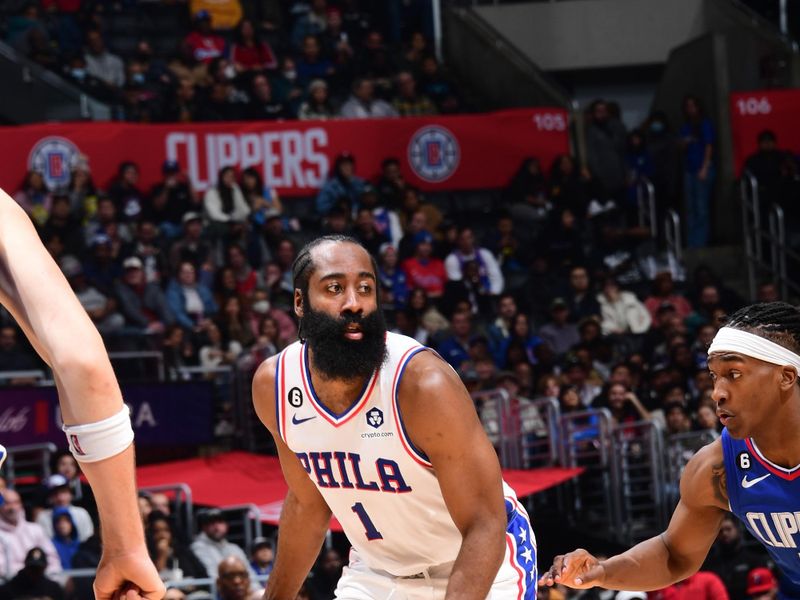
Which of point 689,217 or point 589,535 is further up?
point 689,217

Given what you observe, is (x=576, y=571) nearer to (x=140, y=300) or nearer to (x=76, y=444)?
(x=76, y=444)

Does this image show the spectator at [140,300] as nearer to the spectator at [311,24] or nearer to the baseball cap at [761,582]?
the spectator at [311,24]

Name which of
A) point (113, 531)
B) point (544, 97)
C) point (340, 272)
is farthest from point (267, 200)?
point (113, 531)

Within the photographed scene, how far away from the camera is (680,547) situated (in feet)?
16.8

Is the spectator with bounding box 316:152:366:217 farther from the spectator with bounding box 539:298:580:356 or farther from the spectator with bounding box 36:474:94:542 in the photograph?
the spectator with bounding box 36:474:94:542

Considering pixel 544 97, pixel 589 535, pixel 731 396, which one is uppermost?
pixel 544 97

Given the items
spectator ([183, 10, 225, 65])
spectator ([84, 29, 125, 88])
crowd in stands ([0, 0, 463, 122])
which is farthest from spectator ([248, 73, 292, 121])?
spectator ([84, 29, 125, 88])

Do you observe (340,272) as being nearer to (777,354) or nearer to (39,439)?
(777,354)

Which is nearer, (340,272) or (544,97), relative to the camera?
(340,272)

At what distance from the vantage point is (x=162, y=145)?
51.2 feet

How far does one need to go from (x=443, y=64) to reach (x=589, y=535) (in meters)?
9.00

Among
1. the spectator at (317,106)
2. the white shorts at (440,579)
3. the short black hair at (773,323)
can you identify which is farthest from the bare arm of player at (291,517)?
the spectator at (317,106)

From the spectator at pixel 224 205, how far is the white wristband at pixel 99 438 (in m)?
12.4

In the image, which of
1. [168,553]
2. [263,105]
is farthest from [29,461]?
[263,105]
